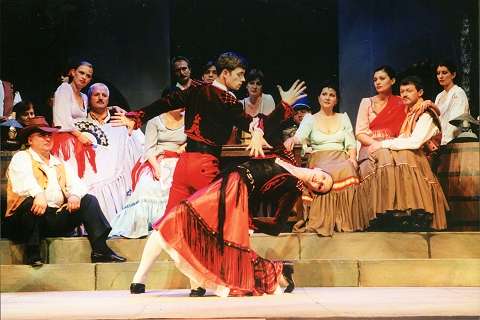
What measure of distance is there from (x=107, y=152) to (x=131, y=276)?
132 cm

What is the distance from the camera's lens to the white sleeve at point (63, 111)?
22.2 ft

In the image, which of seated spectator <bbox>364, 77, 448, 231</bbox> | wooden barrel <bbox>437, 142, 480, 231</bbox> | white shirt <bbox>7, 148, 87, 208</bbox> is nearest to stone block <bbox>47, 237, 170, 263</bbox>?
white shirt <bbox>7, 148, 87, 208</bbox>

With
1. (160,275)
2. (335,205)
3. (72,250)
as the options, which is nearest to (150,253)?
(160,275)

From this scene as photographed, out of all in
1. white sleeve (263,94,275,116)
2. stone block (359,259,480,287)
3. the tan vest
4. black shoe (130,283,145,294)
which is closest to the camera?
black shoe (130,283,145,294)

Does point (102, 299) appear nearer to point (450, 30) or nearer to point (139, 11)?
point (139, 11)

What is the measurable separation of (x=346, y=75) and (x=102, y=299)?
9.66ft

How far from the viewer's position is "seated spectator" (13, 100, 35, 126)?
22.2ft

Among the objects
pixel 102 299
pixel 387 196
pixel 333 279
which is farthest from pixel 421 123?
pixel 102 299

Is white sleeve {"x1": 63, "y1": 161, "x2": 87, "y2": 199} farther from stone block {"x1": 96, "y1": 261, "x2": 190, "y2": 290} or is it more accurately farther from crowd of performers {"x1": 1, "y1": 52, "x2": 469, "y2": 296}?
stone block {"x1": 96, "y1": 261, "x2": 190, "y2": 290}

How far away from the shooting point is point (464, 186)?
6.61 meters

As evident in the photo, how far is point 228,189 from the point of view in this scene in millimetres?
5480

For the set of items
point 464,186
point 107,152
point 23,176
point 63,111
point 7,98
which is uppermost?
point 7,98

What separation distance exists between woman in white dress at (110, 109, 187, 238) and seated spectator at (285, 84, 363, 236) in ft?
3.23

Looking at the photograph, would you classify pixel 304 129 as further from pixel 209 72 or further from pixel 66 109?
pixel 66 109
